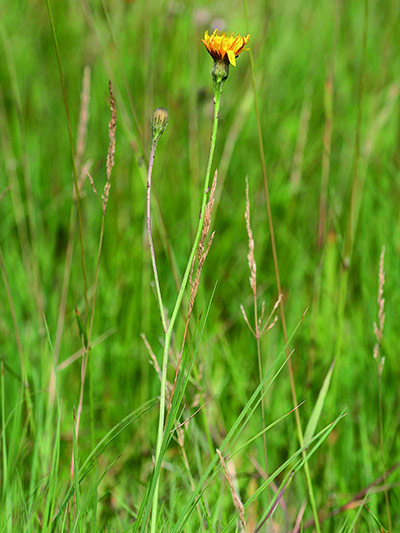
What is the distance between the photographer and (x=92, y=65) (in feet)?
7.52

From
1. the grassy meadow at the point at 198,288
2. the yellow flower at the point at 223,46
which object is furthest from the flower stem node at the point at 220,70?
the grassy meadow at the point at 198,288

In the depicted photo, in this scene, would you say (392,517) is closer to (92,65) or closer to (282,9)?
(92,65)

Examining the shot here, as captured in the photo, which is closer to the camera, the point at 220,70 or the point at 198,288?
the point at 220,70

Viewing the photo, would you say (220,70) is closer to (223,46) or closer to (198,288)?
(223,46)

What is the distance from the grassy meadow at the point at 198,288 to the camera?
2.87 feet

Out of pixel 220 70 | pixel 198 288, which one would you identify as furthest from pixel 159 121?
pixel 198 288

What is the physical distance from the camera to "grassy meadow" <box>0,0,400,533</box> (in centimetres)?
87

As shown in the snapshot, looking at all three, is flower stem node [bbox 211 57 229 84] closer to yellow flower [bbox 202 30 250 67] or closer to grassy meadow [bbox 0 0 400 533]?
yellow flower [bbox 202 30 250 67]

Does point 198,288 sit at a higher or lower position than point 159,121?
lower

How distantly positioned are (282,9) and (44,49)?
1050mm

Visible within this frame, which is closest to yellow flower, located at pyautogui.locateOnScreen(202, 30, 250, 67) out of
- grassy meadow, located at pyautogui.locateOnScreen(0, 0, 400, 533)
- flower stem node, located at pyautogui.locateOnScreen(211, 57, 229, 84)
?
flower stem node, located at pyautogui.locateOnScreen(211, 57, 229, 84)

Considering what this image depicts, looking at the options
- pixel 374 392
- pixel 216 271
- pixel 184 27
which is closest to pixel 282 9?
pixel 184 27

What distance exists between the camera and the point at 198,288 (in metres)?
1.23

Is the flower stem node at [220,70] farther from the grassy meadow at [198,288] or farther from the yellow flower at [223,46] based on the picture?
the grassy meadow at [198,288]
